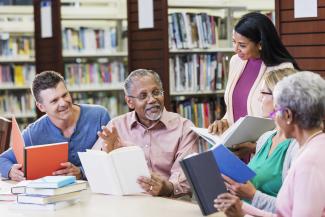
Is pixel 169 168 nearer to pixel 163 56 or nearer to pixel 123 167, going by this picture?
pixel 123 167

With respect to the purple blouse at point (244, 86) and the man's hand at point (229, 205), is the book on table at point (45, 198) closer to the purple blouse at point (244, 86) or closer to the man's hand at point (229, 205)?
the man's hand at point (229, 205)

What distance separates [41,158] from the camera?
11.3 ft

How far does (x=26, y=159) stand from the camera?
11.2 ft

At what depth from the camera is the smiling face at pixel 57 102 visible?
384 centimetres

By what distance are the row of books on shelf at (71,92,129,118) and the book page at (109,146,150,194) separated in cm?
442

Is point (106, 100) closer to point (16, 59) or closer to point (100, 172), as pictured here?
point (16, 59)

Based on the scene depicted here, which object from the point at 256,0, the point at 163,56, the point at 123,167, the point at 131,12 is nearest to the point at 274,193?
the point at 123,167

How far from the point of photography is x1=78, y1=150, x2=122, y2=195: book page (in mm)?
3092

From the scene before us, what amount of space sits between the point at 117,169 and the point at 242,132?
0.63m

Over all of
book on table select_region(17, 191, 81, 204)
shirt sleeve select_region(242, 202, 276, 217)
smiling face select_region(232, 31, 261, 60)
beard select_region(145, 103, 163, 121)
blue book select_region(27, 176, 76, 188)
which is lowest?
book on table select_region(17, 191, 81, 204)

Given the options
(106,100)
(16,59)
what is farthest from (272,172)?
(16,59)

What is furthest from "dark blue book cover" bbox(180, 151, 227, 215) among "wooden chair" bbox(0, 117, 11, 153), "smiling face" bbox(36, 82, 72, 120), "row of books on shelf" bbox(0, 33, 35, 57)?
"row of books on shelf" bbox(0, 33, 35, 57)

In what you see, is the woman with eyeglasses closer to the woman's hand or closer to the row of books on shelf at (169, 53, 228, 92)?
the woman's hand

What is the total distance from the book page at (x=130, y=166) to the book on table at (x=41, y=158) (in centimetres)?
47
